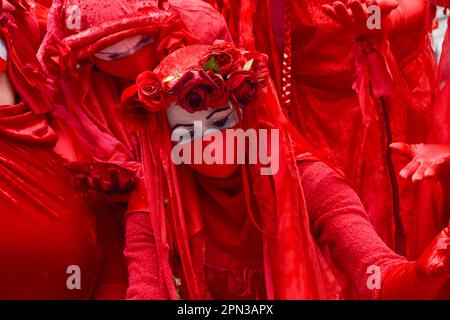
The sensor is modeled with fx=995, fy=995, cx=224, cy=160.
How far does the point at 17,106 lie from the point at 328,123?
0.59m

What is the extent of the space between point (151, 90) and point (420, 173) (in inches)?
16.7

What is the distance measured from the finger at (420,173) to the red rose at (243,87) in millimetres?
274

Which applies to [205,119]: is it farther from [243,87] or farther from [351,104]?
[351,104]

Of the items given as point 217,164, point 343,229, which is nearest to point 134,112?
point 217,164

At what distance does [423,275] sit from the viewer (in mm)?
1411

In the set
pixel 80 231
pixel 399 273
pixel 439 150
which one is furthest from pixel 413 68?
pixel 80 231

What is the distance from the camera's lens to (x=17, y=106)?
1668 millimetres

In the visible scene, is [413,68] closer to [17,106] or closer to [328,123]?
[328,123]

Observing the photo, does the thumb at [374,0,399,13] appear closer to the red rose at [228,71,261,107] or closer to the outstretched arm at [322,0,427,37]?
the outstretched arm at [322,0,427,37]

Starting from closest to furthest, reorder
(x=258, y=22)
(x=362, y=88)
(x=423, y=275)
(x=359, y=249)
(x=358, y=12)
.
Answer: (x=423, y=275) < (x=359, y=249) < (x=358, y=12) < (x=362, y=88) < (x=258, y=22)

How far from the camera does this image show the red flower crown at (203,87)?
150 centimetres

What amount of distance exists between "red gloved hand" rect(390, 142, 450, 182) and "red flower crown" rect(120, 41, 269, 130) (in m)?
0.25

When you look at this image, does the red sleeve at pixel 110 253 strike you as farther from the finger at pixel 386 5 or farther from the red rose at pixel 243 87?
the finger at pixel 386 5

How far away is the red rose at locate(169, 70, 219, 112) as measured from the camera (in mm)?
1492
